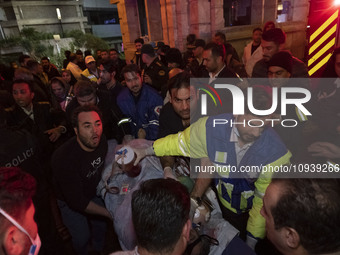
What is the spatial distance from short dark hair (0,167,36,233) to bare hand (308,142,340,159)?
2.84 m

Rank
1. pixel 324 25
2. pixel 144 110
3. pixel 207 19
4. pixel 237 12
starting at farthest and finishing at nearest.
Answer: pixel 237 12, pixel 207 19, pixel 324 25, pixel 144 110

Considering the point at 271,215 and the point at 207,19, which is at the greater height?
the point at 207,19

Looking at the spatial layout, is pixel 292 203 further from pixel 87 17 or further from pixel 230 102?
pixel 87 17

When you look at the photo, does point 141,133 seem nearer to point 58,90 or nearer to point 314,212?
→ point 58,90

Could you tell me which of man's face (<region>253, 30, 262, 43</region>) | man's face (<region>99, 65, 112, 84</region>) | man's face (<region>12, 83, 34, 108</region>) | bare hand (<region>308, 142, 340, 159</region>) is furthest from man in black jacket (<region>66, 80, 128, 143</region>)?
man's face (<region>253, 30, 262, 43</region>)

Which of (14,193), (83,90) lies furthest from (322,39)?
(14,193)

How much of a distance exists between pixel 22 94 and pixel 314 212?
158 inches

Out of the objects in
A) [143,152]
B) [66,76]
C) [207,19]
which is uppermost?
[207,19]

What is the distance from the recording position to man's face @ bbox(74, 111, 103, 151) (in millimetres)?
2543

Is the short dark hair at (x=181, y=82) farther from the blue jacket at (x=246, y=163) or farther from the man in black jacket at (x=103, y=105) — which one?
the man in black jacket at (x=103, y=105)

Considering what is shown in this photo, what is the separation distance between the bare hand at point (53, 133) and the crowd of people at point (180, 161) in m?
0.01

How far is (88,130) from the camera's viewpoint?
255cm

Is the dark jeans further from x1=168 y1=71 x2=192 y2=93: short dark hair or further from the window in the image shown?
the window

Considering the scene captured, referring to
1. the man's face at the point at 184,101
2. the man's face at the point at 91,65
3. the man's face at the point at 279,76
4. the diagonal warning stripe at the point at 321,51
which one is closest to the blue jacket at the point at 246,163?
the man's face at the point at 184,101
